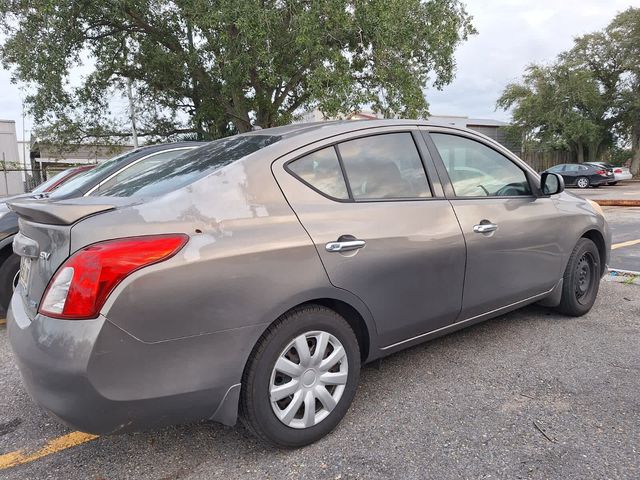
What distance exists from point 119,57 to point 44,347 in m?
17.3

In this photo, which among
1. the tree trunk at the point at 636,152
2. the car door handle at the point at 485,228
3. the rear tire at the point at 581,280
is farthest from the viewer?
the tree trunk at the point at 636,152

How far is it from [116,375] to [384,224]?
150cm

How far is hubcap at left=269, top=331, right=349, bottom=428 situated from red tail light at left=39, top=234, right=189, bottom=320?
2.52ft

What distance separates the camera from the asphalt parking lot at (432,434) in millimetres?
2250

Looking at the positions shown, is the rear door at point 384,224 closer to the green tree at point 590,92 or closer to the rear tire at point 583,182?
the rear tire at point 583,182

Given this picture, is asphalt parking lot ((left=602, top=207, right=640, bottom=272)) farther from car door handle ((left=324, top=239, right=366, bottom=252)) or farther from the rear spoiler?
the rear spoiler

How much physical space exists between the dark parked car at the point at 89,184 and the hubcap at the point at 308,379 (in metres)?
2.55

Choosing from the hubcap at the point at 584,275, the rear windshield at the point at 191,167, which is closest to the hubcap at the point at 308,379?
the rear windshield at the point at 191,167

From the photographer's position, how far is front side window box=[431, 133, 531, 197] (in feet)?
10.5

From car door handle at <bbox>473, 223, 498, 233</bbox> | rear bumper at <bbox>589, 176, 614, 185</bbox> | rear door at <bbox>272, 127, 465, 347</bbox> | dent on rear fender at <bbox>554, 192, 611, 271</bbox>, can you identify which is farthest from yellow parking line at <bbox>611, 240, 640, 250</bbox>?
rear bumper at <bbox>589, 176, 614, 185</bbox>

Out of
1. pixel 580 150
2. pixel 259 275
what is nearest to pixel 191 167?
pixel 259 275

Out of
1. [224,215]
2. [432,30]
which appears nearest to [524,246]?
[224,215]

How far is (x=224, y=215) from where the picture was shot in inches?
84.9

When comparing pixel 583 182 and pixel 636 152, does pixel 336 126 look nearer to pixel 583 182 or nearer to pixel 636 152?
pixel 583 182
